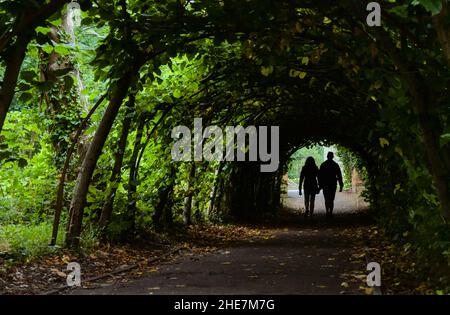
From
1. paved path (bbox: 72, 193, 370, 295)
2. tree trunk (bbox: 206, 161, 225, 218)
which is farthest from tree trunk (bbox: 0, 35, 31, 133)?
tree trunk (bbox: 206, 161, 225, 218)

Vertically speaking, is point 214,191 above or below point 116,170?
below

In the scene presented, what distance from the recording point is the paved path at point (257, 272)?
638 centimetres

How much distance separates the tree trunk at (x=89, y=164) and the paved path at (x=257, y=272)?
1.37 m

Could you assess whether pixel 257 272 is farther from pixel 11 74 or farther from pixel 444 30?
pixel 444 30

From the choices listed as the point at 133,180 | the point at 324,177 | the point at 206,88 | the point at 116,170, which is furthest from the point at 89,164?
the point at 324,177

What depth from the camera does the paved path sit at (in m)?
6.38

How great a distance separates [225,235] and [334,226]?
15.5ft

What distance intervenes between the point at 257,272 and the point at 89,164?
9.86 feet

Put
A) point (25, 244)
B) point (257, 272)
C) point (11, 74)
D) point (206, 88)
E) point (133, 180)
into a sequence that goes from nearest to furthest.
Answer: point (11, 74)
point (257, 272)
point (25, 244)
point (133, 180)
point (206, 88)

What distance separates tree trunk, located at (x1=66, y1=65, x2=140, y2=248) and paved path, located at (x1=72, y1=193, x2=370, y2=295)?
4.51 ft

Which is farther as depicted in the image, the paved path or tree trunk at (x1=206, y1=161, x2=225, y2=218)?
tree trunk at (x1=206, y1=161, x2=225, y2=218)

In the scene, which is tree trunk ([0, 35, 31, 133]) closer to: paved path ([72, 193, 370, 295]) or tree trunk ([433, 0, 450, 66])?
paved path ([72, 193, 370, 295])

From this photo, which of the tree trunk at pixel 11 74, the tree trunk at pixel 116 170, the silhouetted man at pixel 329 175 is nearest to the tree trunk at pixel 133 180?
the tree trunk at pixel 116 170

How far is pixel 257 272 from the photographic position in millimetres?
7855
